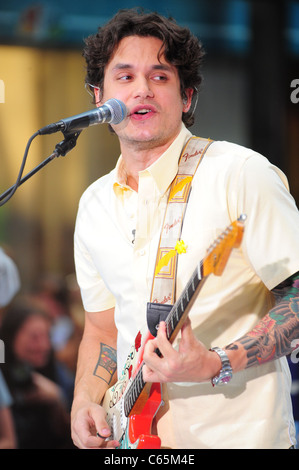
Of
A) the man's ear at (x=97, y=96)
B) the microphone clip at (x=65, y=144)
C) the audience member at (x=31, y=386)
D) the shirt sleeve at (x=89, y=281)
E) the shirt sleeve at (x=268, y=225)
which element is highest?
the man's ear at (x=97, y=96)

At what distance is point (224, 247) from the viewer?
4.65 ft

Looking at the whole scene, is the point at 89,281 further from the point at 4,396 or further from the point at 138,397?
the point at 4,396

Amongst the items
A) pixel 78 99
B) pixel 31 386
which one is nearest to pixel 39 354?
pixel 31 386

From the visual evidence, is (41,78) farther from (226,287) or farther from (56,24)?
(226,287)

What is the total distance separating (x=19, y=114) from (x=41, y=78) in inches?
12.4

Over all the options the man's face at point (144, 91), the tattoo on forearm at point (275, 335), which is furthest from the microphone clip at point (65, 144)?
the tattoo on forearm at point (275, 335)

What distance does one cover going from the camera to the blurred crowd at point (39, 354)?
4266mm

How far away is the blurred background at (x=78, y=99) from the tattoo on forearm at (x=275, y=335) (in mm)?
2794

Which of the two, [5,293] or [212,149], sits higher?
[212,149]

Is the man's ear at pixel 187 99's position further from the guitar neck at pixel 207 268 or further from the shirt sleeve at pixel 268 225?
the guitar neck at pixel 207 268

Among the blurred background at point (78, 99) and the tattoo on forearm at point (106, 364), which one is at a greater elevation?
the blurred background at point (78, 99)

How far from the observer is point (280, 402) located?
1866 millimetres

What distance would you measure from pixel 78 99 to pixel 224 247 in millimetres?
3430
